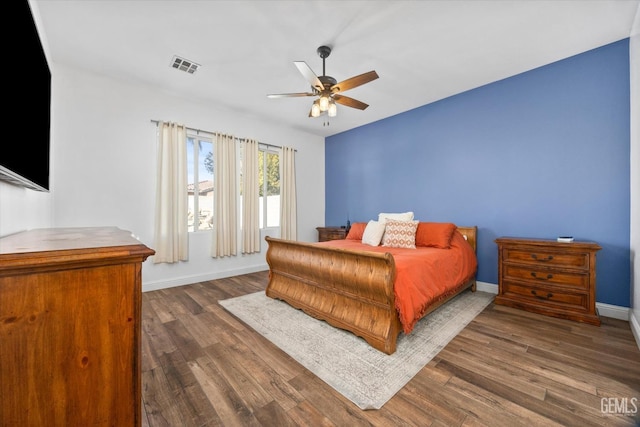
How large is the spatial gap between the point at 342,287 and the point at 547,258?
2.23 metres

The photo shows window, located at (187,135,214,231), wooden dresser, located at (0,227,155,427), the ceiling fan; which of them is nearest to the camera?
wooden dresser, located at (0,227,155,427)

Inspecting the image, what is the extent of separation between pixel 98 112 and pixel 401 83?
394 cm

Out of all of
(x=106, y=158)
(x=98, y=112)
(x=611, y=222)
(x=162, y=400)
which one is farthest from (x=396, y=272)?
(x=98, y=112)

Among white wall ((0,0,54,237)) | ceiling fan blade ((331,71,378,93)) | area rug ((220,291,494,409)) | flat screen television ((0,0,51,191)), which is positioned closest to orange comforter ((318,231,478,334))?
area rug ((220,291,494,409))

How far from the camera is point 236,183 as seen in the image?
4406 millimetres

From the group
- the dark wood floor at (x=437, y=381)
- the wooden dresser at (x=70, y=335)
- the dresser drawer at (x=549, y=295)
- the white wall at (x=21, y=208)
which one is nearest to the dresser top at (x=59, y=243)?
the wooden dresser at (x=70, y=335)

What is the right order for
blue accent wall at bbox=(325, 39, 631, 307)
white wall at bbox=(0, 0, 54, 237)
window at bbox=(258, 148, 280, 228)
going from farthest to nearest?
window at bbox=(258, 148, 280, 228)
blue accent wall at bbox=(325, 39, 631, 307)
white wall at bbox=(0, 0, 54, 237)

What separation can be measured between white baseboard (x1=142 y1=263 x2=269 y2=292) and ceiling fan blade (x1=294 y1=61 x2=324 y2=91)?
10.7ft

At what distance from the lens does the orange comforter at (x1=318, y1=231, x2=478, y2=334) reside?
2088 millimetres

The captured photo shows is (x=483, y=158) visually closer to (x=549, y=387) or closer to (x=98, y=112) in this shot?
(x=549, y=387)

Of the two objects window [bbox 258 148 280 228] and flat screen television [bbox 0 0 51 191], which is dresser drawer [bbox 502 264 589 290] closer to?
window [bbox 258 148 280 228]

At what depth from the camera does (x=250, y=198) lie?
454 cm

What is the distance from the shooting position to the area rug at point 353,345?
167 cm

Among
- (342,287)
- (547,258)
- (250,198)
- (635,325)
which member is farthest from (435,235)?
(250,198)
